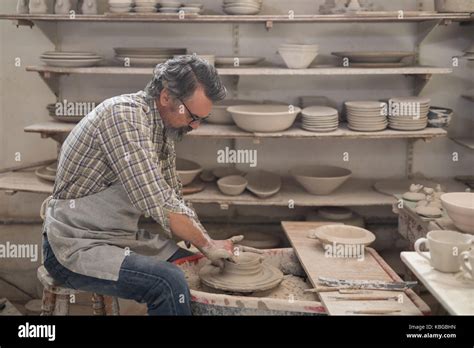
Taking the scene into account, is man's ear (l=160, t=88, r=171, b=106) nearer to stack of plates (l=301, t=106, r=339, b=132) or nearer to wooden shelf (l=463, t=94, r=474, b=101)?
stack of plates (l=301, t=106, r=339, b=132)

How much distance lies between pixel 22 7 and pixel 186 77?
1886 millimetres

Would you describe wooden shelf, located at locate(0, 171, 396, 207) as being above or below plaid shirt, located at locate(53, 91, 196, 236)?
below

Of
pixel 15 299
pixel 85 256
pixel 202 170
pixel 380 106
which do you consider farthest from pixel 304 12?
pixel 15 299

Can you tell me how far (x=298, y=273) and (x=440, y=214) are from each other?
722 millimetres

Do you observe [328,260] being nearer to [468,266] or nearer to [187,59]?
[468,266]

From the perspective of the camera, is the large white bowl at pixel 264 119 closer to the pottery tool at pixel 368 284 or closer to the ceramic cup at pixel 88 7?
the ceramic cup at pixel 88 7

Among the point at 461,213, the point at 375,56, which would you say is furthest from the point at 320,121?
the point at 461,213

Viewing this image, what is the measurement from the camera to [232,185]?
3.95 meters

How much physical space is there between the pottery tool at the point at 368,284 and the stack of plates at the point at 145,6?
6.98 ft

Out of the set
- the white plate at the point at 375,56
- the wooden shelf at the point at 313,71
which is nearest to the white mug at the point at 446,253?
the wooden shelf at the point at 313,71

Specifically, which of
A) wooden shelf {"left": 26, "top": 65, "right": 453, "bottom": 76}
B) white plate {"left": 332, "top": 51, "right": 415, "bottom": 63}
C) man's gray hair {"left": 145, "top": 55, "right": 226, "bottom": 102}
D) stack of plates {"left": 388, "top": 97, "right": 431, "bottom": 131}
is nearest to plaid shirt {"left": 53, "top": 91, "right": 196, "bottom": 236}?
man's gray hair {"left": 145, "top": 55, "right": 226, "bottom": 102}

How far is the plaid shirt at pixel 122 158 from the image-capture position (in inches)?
98.0

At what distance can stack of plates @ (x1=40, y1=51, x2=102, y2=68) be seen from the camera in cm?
391

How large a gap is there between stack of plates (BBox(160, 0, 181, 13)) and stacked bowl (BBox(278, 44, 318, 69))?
2.22 ft
